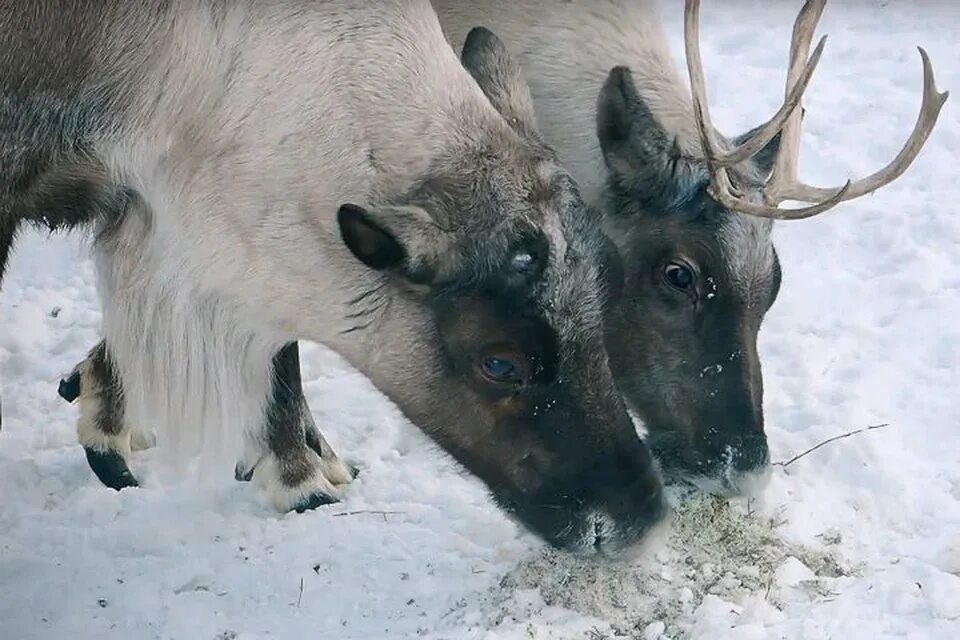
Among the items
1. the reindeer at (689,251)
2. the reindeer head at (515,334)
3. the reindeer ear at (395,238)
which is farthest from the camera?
the reindeer at (689,251)

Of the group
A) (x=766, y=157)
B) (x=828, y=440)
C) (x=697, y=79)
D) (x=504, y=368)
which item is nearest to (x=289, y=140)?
(x=504, y=368)

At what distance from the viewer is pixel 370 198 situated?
3432mm

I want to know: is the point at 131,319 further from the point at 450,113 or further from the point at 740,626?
the point at 740,626

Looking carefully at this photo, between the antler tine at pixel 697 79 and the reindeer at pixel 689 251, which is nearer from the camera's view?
the antler tine at pixel 697 79

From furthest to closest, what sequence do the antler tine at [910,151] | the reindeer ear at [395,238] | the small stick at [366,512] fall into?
1. the small stick at [366,512]
2. the antler tine at [910,151]
3. the reindeer ear at [395,238]

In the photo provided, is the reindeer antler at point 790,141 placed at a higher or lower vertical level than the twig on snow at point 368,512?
higher

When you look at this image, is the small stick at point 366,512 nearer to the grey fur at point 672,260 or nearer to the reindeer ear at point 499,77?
the grey fur at point 672,260

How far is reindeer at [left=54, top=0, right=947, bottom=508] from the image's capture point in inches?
160

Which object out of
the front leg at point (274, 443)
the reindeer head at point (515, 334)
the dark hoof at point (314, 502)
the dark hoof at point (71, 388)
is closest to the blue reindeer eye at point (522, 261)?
the reindeer head at point (515, 334)

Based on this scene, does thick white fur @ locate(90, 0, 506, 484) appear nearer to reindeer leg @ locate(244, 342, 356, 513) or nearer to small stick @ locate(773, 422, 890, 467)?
reindeer leg @ locate(244, 342, 356, 513)

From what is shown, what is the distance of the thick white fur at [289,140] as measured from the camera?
3467 mm

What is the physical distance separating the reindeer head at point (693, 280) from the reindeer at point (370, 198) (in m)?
0.53

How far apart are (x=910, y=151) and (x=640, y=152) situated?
821 millimetres

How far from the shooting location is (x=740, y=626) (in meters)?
3.83
